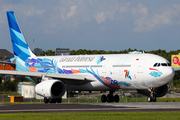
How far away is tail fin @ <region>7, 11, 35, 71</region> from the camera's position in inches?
1613

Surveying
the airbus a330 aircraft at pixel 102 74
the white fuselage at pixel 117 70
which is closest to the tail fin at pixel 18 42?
the airbus a330 aircraft at pixel 102 74

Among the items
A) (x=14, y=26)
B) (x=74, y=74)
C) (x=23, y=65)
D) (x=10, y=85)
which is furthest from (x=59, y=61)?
(x=10, y=85)

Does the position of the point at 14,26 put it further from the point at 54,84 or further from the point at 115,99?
the point at 115,99

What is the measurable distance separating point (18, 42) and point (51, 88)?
40.1 ft

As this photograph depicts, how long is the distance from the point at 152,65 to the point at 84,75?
293 inches

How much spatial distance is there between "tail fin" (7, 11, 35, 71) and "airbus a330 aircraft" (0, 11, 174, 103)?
220cm

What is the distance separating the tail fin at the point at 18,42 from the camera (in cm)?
4098

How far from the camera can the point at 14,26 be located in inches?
1639

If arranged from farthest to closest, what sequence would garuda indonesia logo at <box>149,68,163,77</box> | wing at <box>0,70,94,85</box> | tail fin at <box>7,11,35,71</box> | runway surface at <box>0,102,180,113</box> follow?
1. tail fin at <box>7,11,35,71</box>
2. wing at <box>0,70,94,85</box>
3. garuda indonesia logo at <box>149,68,163,77</box>
4. runway surface at <box>0,102,180,113</box>

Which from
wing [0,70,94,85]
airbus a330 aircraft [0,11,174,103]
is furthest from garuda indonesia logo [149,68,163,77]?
wing [0,70,94,85]

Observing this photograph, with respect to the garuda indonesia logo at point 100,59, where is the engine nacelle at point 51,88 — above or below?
below

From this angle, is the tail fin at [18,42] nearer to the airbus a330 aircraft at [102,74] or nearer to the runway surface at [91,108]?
the airbus a330 aircraft at [102,74]

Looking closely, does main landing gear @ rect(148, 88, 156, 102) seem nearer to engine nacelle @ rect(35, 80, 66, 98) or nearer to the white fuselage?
the white fuselage

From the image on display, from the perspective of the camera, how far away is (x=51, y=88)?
103 feet
